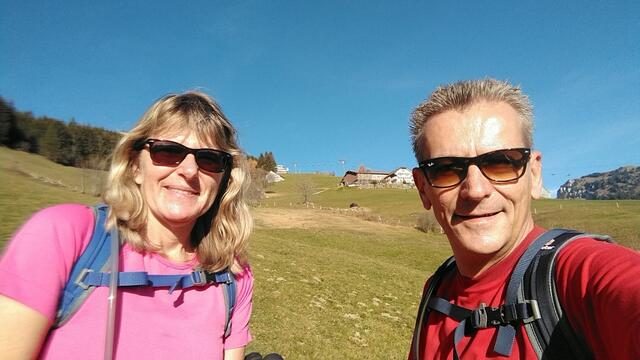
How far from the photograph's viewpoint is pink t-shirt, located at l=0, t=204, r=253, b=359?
173cm

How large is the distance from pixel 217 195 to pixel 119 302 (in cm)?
111

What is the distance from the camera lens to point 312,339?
8992mm

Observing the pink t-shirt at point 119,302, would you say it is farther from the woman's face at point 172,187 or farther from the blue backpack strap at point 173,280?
the woman's face at point 172,187

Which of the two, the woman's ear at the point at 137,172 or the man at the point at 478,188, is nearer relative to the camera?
the man at the point at 478,188

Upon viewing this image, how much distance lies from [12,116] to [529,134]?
74.3 m

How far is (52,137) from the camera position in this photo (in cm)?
6469

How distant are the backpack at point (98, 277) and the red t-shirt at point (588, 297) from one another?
1.54 m

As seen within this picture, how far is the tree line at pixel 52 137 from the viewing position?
58.2 m

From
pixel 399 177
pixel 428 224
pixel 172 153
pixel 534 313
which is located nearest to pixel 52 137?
pixel 428 224

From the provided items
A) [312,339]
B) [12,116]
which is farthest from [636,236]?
[12,116]

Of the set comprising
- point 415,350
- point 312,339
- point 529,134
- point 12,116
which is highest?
point 12,116

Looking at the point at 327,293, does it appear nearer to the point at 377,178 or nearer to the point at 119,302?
the point at 119,302

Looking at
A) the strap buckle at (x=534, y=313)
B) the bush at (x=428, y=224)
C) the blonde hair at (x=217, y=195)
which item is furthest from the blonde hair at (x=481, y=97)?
the bush at (x=428, y=224)

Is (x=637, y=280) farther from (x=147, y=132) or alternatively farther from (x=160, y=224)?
(x=147, y=132)
